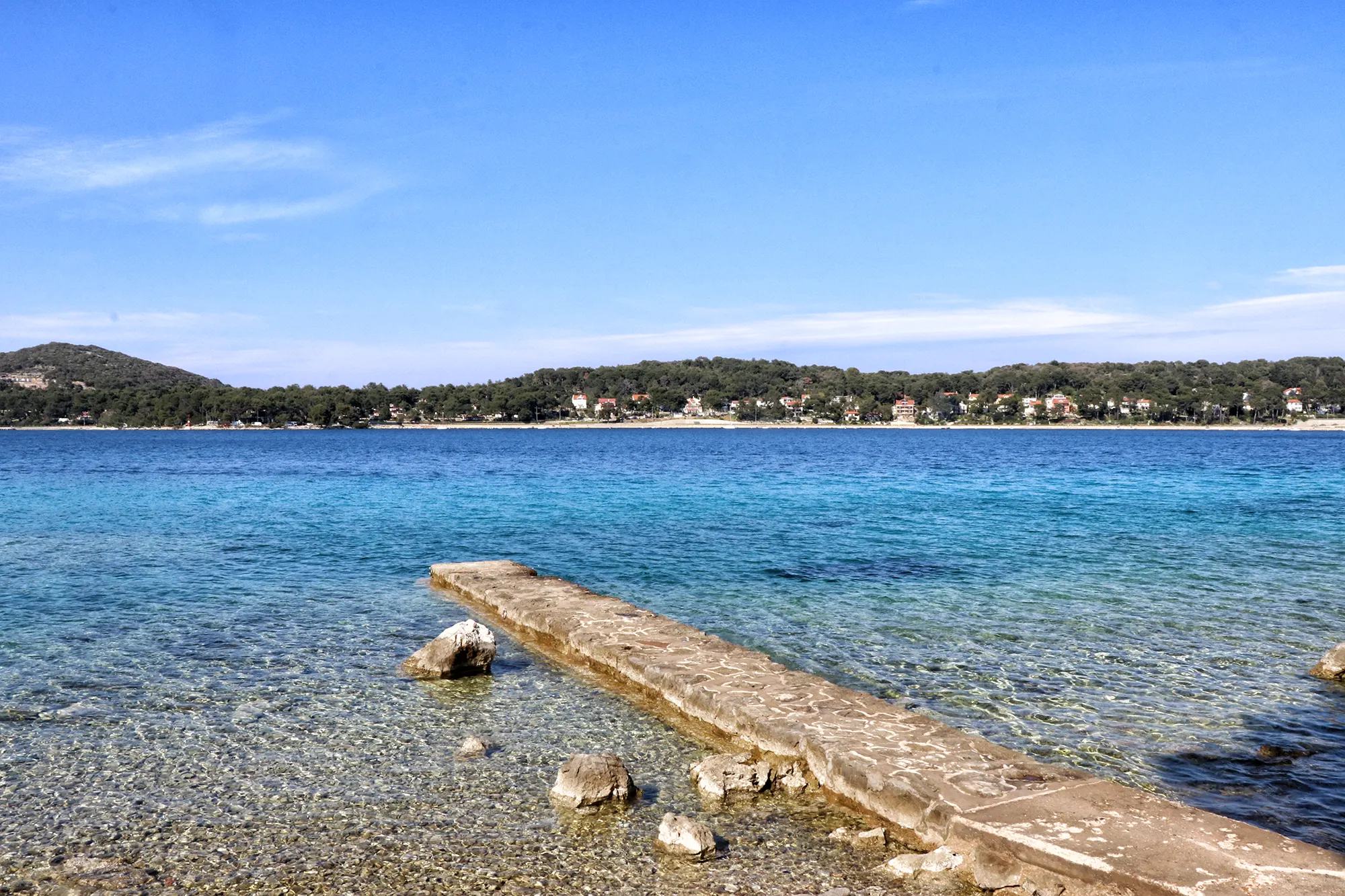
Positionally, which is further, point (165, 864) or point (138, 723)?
point (138, 723)

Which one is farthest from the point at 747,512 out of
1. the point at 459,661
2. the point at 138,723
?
the point at 138,723

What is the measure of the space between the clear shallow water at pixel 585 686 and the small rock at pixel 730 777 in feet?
0.81

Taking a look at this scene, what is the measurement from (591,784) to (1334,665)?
9940 mm

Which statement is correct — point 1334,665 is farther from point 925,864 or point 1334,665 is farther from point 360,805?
point 360,805

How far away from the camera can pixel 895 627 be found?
48.2ft

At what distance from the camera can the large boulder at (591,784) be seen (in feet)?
25.4

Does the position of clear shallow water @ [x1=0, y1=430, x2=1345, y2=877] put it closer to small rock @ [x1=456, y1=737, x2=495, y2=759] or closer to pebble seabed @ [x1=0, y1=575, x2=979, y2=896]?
pebble seabed @ [x1=0, y1=575, x2=979, y2=896]

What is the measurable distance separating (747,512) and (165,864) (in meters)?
27.4

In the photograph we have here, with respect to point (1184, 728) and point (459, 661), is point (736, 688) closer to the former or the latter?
point (459, 661)

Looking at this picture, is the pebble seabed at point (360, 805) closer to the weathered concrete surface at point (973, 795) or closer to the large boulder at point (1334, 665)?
the weathered concrete surface at point (973, 795)

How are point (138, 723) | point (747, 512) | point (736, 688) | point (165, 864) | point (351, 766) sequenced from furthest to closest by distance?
1. point (747, 512)
2. point (736, 688)
3. point (138, 723)
4. point (351, 766)
5. point (165, 864)

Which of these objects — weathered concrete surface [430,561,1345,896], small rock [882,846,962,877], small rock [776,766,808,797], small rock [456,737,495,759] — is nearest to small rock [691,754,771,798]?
small rock [776,766,808,797]

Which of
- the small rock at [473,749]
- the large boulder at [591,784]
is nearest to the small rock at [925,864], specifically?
the large boulder at [591,784]

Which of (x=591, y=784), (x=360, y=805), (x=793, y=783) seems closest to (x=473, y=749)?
(x=360, y=805)
